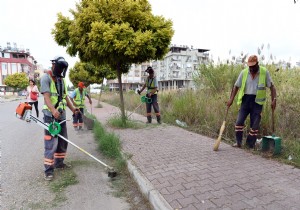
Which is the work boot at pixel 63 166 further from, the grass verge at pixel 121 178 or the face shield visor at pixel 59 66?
the face shield visor at pixel 59 66

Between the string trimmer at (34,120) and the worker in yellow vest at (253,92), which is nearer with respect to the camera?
the string trimmer at (34,120)

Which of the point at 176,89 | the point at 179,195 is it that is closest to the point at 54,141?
the point at 179,195

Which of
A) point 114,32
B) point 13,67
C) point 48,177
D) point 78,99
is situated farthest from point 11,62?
point 48,177

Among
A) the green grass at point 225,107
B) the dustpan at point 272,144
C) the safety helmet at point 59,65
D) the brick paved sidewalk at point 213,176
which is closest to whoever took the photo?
the brick paved sidewalk at point 213,176

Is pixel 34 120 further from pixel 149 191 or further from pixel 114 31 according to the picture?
pixel 114 31

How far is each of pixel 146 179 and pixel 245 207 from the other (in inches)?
55.3

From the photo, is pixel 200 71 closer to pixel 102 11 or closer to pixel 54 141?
pixel 102 11

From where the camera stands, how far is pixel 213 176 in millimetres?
3383

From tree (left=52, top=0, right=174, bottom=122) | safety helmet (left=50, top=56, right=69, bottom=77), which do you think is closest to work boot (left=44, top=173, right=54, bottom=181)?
safety helmet (left=50, top=56, right=69, bottom=77)

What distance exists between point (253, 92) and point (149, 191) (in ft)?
9.52

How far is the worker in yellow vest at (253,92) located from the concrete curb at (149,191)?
2.41 metres

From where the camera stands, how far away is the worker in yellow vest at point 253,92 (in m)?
4.41

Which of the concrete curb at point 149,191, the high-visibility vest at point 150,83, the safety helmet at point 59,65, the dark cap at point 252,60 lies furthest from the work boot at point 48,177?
the high-visibility vest at point 150,83

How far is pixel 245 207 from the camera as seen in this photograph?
8.29 feet
